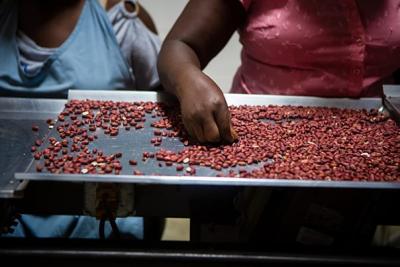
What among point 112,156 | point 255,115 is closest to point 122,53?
point 255,115

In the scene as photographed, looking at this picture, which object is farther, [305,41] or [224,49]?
[224,49]

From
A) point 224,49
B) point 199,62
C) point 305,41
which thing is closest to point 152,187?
point 199,62

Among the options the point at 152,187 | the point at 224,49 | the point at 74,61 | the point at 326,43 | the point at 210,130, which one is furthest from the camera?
the point at 224,49

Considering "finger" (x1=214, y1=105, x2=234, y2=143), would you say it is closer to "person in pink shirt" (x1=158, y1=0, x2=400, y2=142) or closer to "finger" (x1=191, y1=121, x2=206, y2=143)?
"finger" (x1=191, y1=121, x2=206, y2=143)

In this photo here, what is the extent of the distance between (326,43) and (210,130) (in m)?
0.53

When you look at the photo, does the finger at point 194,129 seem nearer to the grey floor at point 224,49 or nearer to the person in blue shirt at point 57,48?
the person in blue shirt at point 57,48

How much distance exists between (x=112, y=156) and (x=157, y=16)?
1817 mm

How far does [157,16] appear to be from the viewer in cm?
277

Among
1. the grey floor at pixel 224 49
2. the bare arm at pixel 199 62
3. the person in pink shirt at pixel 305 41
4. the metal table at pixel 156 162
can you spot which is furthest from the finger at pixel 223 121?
the grey floor at pixel 224 49

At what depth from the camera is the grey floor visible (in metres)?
2.74

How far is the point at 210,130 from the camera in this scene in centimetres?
117

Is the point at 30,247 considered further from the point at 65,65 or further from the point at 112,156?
the point at 65,65

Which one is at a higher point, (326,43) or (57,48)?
(326,43)

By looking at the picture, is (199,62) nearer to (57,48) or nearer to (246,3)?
(246,3)
